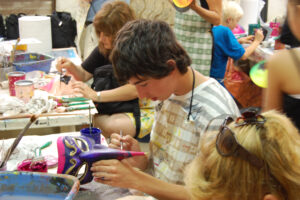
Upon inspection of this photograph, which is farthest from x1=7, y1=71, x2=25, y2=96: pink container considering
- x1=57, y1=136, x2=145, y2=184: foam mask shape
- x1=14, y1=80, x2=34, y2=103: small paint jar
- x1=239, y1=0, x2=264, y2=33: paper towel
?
x1=239, y1=0, x2=264, y2=33: paper towel

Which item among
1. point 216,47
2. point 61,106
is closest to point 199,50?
point 216,47

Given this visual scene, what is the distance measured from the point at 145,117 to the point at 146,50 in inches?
48.4

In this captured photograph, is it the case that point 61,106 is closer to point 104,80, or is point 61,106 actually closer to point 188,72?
point 104,80

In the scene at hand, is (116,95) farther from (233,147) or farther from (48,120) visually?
(233,147)

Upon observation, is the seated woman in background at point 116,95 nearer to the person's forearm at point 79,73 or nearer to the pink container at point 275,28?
the person's forearm at point 79,73

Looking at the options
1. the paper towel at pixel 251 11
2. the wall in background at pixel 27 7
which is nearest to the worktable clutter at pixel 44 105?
the wall in background at pixel 27 7

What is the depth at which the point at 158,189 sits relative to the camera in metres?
1.33

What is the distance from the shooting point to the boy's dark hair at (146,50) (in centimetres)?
139

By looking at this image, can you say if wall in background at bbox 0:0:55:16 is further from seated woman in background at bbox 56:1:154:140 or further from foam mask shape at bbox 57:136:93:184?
foam mask shape at bbox 57:136:93:184

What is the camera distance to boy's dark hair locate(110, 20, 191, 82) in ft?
4.58

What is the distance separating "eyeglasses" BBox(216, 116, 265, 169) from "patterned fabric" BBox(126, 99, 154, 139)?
162cm

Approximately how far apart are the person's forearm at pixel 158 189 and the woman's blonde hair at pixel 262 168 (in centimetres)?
41

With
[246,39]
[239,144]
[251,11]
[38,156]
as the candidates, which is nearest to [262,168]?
[239,144]

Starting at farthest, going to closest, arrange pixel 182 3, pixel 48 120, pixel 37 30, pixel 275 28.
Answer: pixel 275 28, pixel 37 30, pixel 182 3, pixel 48 120
